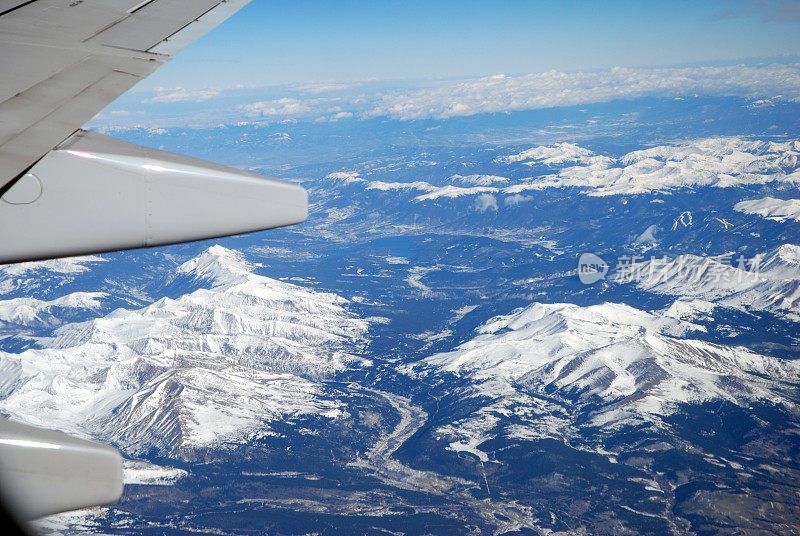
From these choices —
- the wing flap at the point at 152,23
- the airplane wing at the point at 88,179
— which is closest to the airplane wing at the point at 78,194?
the airplane wing at the point at 88,179

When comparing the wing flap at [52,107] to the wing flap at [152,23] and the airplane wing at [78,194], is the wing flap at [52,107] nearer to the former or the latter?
the airplane wing at [78,194]

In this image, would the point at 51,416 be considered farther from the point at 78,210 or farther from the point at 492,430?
the point at 78,210

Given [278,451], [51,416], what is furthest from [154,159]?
[51,416]

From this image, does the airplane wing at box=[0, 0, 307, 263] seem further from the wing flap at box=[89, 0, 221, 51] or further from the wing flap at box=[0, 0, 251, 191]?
the wing flap at box=[89, 0, 221, 51]

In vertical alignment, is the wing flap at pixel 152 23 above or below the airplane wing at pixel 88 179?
above

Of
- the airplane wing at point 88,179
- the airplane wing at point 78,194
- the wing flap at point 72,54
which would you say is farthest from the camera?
the wing flap at point 72,54

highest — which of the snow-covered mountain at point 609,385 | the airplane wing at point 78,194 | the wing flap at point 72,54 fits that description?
the wing flap at point 72,54

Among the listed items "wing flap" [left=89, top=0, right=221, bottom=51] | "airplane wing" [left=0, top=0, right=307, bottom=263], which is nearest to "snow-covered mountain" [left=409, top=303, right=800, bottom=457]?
"wing flap" [left=89, top=0, right=221, bottom=51]
